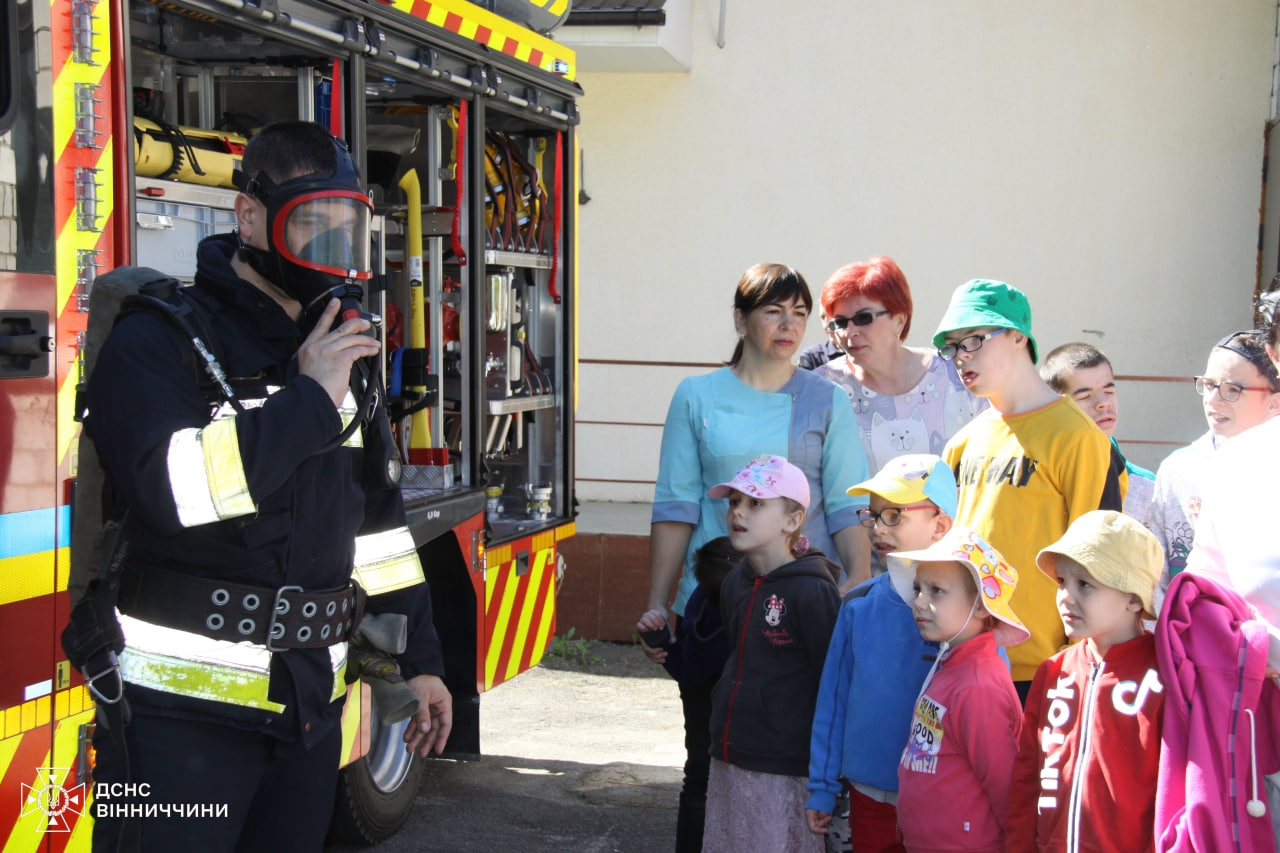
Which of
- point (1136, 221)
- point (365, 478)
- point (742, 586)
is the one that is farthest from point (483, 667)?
point (1136, 221)

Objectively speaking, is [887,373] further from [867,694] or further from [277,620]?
[277,620]

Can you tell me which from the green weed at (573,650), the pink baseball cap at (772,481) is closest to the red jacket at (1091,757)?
the pink baseball cap at (772,481)

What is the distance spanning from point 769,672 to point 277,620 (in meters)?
1.33

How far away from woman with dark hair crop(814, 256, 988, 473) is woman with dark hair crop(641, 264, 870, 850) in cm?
16

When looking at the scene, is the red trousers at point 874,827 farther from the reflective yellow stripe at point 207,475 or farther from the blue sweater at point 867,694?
the reflective yellow stripe at point 207,475

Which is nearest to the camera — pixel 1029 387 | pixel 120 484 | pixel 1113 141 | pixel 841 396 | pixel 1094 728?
pixel 120 484

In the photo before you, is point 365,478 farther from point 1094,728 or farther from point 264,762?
point 1094,728

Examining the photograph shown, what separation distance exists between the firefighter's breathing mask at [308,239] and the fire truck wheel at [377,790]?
2188mm

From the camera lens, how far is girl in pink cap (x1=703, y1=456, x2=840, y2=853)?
9.97 ft

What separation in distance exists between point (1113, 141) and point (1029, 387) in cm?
582

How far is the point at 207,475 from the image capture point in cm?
200

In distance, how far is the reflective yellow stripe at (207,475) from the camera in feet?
6.56

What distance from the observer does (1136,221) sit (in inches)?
328

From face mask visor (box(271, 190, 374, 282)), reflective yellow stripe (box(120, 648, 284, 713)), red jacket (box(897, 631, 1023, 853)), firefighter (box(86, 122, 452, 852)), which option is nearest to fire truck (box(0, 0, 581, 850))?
face mask visor (box(271, 190, 374, 282))
